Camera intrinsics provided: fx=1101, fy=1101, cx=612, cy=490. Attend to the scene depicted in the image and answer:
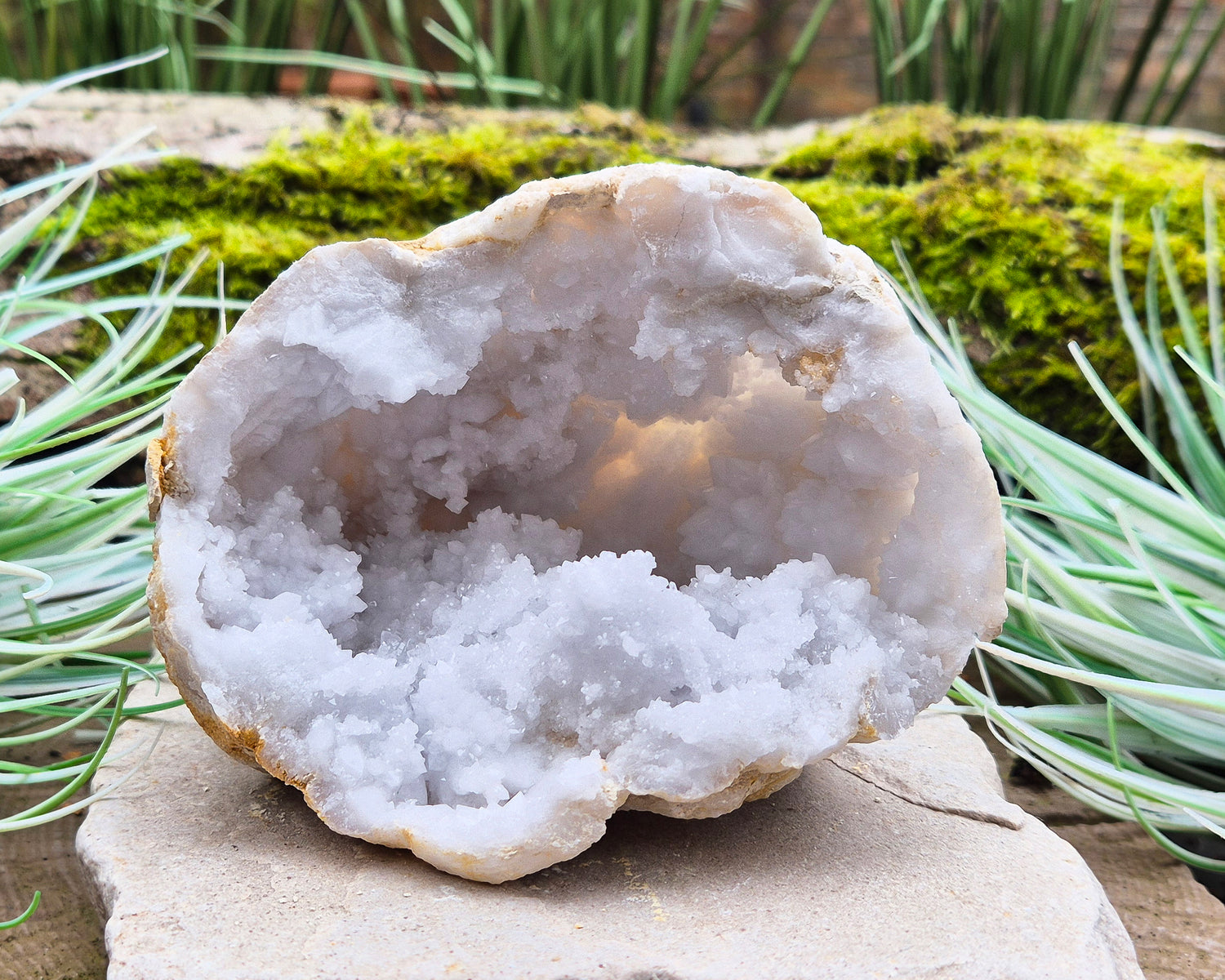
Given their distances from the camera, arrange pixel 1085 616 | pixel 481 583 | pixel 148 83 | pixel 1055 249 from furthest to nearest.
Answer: pixel 148 83 < pixel 1055 249 < pixel 1085 616 < pixel 481 583

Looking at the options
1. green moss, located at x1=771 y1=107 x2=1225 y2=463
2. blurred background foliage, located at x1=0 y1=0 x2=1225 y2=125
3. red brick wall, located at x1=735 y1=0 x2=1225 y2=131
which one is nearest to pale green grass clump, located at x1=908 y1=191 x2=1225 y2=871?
green moss, located at x1=771 y1=107 x2=1225 y2=463

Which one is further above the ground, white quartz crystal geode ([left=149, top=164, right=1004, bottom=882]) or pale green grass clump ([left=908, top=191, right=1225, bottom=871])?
white quartz crystal geode ([left=149, top=164, right=1004, bottom=882])

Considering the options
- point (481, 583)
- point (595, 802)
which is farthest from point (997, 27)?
point (595, 802)

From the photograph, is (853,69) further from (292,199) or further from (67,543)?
(67,543)

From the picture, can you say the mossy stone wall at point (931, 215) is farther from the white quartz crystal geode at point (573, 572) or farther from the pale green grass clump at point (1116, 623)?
the white quartz crystal geode at point (573, 572)

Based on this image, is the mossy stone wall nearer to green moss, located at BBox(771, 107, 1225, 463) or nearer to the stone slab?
green moss, located at BBox(771, 107, 1225, 463)

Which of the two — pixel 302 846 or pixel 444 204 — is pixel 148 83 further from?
pixel 302 846

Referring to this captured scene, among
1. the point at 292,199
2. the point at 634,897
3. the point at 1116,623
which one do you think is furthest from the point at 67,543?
the point at 1116,623

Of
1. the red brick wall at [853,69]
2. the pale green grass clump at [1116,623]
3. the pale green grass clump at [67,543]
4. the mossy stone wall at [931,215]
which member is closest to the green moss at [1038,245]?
the mossy stone wall at [931,215]
